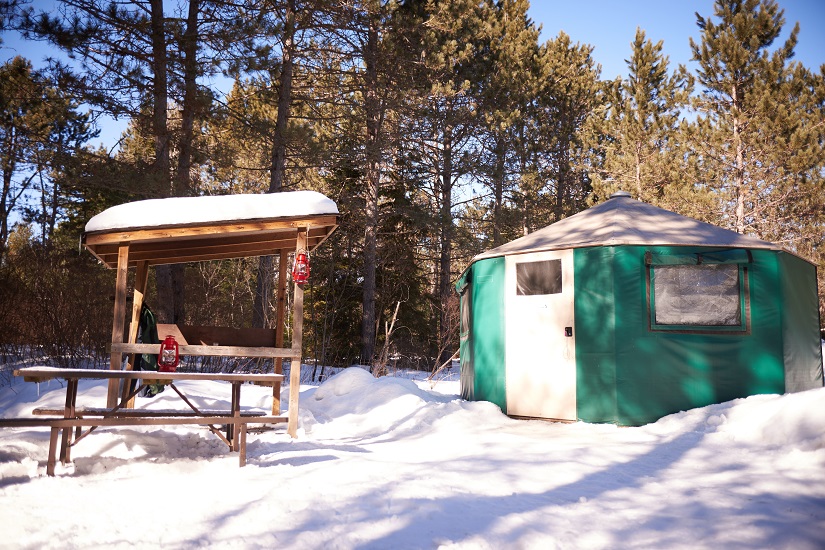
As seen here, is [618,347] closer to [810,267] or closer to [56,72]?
[810,267]

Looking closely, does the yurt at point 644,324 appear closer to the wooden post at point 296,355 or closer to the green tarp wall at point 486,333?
the green tarp wall at point 486,333

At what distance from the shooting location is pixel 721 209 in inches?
701

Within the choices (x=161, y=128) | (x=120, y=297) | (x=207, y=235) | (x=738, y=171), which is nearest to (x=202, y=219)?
(x=207, y=235)

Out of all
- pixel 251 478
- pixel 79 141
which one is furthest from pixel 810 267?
pixel 79 141

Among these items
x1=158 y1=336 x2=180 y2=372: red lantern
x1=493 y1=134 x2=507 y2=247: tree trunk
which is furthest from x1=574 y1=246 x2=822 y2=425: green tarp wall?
x1=493 y1=134 x2=507 y2=247: tree trunk

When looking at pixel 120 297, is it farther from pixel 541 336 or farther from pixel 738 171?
pixel 738 171

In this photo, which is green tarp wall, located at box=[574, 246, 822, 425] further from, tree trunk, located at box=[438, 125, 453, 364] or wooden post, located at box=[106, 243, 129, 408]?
tree trunk, located at box=[438, 125, 453, 364]

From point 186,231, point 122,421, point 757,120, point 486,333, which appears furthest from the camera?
point 757,120

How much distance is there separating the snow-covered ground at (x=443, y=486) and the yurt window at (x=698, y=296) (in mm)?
942

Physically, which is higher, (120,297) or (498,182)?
(498,182)

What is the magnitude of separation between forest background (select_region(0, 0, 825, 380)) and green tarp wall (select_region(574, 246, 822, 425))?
488cm

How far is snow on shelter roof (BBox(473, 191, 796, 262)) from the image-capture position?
7.02 metres

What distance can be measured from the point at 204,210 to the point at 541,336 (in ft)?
13.2

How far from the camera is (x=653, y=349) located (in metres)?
6.75
